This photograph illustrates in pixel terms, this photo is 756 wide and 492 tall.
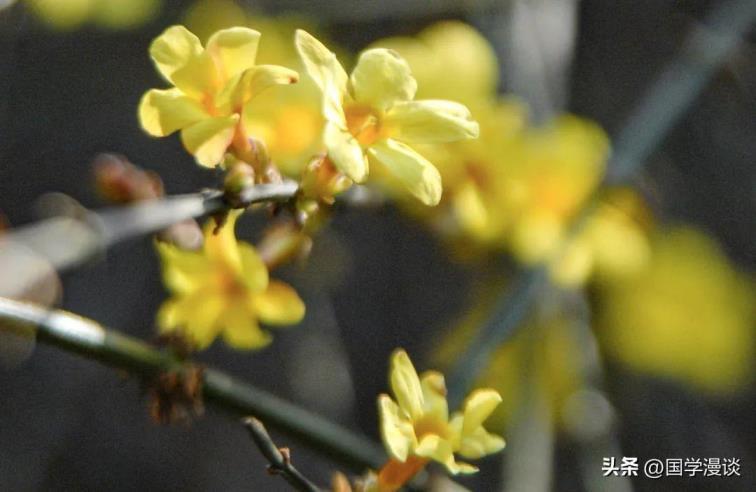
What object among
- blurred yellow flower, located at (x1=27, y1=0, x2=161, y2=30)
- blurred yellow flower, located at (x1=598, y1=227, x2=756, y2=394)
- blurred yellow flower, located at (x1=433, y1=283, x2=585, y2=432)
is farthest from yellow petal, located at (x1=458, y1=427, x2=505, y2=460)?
blurred yellow flower, located at (x1=27, y1=0, x2=161, y2=30)

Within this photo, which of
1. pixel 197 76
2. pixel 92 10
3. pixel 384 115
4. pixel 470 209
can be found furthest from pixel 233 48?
pixel 92 10

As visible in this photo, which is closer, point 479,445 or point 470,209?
point 479,445

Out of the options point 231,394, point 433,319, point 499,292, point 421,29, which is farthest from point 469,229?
point 433,319

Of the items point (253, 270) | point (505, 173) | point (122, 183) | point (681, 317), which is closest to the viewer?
point (253, 270)

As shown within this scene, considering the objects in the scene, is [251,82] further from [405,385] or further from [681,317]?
[681,317]

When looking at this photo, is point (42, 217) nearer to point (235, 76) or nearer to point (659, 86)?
point (659, 86)

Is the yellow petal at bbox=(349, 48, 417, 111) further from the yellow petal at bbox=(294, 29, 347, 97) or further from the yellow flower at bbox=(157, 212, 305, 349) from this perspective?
the yellow flower at bbox=(157, 212, 305, 349)

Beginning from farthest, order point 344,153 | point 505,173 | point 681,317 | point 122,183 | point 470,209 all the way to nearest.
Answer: point 681,317, point 505,173, point 470,209, point 122,183, point 344,153
